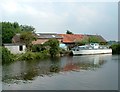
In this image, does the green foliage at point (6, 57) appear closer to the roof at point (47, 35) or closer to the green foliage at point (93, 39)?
the roof at point (47, 35)

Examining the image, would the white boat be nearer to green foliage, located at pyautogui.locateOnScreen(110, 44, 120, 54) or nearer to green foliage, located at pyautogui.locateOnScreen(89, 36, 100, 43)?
green foliage, located at pyautogui.locateOnScreen(110, 44, 120, 54)

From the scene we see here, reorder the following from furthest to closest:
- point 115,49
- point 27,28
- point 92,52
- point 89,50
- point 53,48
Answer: point 27,28
point 115,49
point 92,52
point 89,50
point 53,48

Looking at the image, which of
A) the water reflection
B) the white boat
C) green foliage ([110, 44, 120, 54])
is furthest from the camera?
green foliage ([110, 44, 120, 54])

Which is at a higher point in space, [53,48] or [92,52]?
[53,48]

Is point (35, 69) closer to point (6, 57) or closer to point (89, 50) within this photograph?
point (6, 57)

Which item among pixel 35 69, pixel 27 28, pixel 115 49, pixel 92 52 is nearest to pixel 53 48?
pixel 92 52

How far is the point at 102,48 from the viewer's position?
39.2 metres

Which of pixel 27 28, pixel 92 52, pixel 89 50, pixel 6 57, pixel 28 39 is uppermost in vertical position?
pixel 27 28

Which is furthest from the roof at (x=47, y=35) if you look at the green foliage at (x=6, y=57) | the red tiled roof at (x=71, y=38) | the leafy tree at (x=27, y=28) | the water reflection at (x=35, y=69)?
the water reflection at (x=35, y=69)

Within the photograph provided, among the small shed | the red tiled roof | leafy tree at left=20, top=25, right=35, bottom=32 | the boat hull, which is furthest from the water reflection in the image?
leafy tree at left=20, top=25, right=35, bottom=32

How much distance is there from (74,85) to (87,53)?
77.2 ft

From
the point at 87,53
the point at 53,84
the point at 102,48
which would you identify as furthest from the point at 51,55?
the point at 53,84

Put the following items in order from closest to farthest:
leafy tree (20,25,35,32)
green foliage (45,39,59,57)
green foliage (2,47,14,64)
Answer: green foliage (2,47,14,64), green foliage (45,39,59,57), leafy tree (20,25,35,32)

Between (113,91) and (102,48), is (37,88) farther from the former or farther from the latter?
(102,48)
